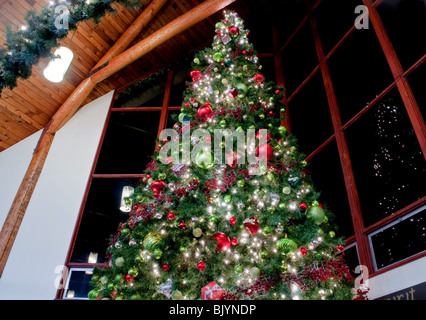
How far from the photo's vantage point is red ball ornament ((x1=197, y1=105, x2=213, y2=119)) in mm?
2838

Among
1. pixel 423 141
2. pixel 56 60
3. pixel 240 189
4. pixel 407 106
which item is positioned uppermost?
pixel 56 60

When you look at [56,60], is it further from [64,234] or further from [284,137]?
[284,137]

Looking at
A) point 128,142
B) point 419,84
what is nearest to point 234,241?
point 419,84

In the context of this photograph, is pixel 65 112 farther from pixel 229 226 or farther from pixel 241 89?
pixel 229 226

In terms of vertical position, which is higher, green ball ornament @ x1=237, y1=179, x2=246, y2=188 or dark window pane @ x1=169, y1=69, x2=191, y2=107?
dark window pane @ x1=169, y1=69, x2=191, y2=107

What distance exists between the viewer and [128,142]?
4.81 m

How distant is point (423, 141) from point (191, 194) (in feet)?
6.64

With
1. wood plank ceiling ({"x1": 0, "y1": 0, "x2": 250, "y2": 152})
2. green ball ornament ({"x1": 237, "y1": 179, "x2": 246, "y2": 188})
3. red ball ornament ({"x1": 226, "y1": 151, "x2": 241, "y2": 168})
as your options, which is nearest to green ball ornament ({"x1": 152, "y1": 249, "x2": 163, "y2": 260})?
green ball ornament ({"x1": 237, "y1": 179, "x2": 246, "y2": 188})

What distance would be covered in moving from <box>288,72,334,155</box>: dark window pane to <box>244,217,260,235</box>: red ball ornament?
2034mm

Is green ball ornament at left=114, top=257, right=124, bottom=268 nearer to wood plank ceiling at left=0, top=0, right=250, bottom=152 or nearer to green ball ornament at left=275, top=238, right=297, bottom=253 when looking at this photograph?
green ball ornament at left=275, top=238, right=297, bottom=253

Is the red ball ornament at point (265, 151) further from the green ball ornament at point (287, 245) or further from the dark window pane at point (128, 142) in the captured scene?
the dark window pane at point (128, 142)

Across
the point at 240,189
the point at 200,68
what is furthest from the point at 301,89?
the point at 240,189

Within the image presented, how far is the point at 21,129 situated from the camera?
4.68 m

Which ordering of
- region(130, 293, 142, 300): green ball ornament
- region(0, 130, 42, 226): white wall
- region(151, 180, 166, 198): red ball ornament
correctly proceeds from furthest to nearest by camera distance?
region(0, 130, 42, 226): white wall, region(151, 180, 166, 198): red ball ornament, region(130, 293, 142, 300): green ball ornament
